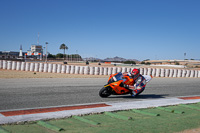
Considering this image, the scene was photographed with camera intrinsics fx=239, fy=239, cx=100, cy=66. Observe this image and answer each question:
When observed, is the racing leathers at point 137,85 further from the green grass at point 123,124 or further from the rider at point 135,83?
the green grass at point 123,124

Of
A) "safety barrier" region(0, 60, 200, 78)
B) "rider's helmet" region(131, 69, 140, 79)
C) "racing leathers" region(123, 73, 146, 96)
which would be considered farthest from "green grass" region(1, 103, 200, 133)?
"safety barrier" region(0, 60, 200, 78)

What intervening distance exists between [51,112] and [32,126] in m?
1.50

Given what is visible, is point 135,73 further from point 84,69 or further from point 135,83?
point 84,69

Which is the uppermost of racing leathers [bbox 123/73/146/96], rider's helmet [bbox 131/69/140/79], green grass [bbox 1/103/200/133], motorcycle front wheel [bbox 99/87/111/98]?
rider's helmet [bbox 131/69/140/79]

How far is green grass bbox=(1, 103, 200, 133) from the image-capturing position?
197 inches

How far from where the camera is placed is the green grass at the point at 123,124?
502 cm

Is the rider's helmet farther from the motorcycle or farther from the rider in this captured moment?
the motorcycle

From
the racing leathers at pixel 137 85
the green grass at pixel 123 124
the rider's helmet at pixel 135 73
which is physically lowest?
the green grass at pixel 123 124

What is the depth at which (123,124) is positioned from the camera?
5637mm

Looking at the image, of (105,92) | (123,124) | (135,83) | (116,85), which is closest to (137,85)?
(135,83)

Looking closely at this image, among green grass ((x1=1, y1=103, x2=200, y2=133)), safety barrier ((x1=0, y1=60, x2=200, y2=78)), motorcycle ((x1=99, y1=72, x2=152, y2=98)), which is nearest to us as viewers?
green grass ((x1=1, y1=103, x2=200, y2=133))

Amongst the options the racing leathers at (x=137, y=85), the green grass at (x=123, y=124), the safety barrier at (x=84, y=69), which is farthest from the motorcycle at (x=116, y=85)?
the safety barrier at (x=84, y=69)

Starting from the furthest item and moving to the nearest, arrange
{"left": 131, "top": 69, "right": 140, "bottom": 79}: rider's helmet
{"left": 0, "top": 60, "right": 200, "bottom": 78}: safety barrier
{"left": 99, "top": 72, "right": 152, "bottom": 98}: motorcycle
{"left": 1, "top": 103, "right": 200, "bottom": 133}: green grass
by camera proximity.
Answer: {"left": 0, "top": 60, "right": 200, "bottom": 78}: safety barrier → {"left": 131, "top": 69, "right": 140, "bottom": 79}: rider's helmet → {"left": 99, "top": 72, "right": 152, "bottom": 98}: motorcycle → {"left": 1, "top": 103, "right": 200, "bottom": 133}: green grass

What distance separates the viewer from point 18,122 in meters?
5.41
